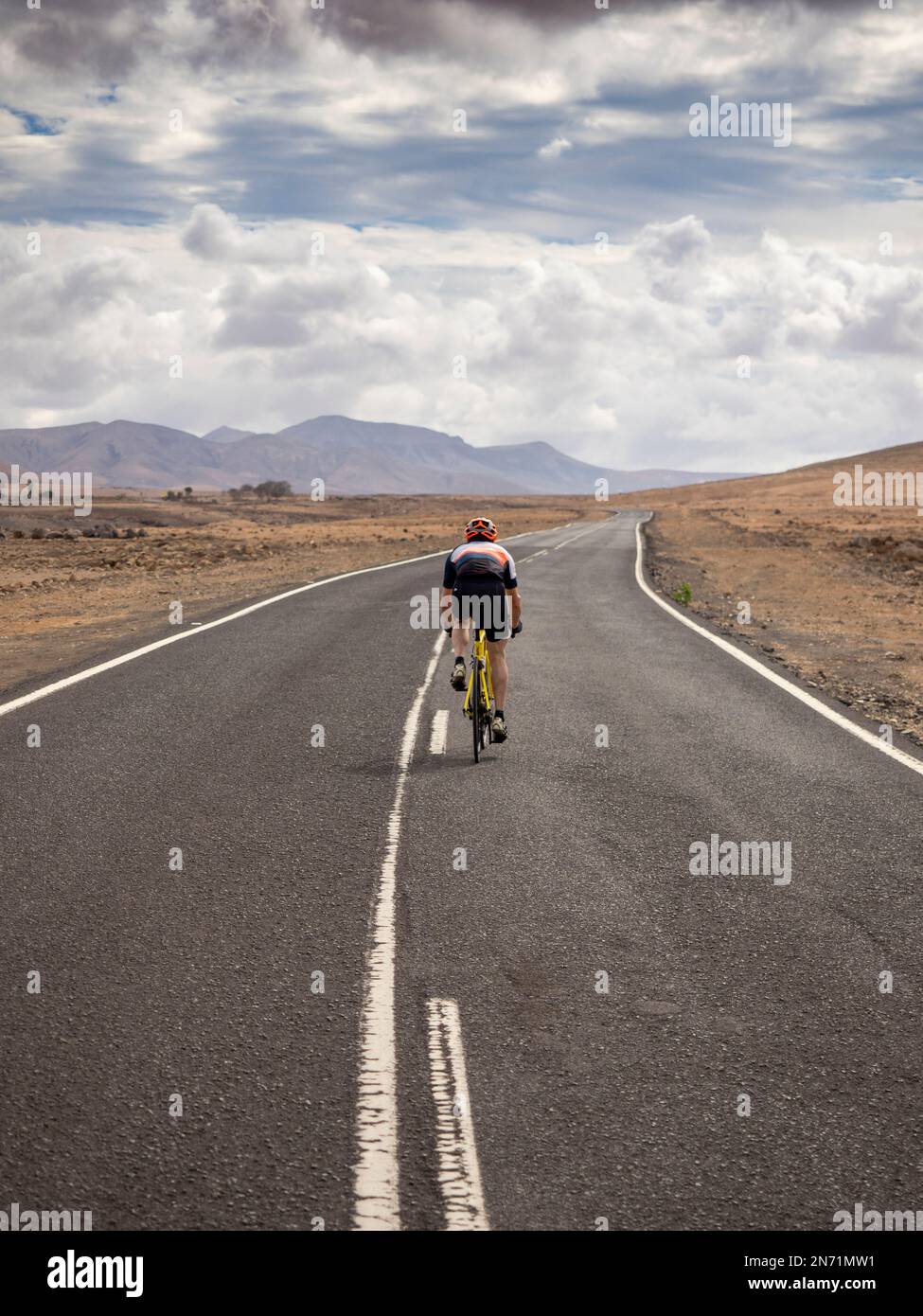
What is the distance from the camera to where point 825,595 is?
1078 inches

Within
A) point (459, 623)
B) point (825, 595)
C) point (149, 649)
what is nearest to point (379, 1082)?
point (459, 623)

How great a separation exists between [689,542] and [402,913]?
158ft

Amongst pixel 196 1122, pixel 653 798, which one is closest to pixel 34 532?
pixel 653 798

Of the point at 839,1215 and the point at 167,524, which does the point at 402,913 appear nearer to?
the point at 839,1215

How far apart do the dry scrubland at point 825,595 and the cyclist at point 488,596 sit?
13.1ft

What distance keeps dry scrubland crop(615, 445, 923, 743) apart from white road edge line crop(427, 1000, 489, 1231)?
7328 mm

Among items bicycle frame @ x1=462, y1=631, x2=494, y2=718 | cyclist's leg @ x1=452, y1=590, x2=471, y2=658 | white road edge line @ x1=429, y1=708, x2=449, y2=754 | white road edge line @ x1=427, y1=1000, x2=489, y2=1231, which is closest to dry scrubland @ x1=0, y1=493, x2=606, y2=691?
white road edge line @ x1=429, y1=708, x2=449, y2=754

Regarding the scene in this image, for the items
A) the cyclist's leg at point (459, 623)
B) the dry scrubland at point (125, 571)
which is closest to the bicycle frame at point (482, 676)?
the cyclist's leg at point (459, 623)

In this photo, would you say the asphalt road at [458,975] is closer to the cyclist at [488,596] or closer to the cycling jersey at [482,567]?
the cyclist at [488,596]

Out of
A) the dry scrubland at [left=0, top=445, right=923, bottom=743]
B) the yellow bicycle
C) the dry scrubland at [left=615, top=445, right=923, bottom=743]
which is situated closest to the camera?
the yellow bicycle

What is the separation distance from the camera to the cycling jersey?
33.4 feet

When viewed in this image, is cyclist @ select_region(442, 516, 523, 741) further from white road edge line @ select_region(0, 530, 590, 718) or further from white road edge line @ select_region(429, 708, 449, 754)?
white road edge line @ select_region(0, 530, 590, 718)

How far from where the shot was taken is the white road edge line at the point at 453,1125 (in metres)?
3.62

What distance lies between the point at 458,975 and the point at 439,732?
5543 mm
